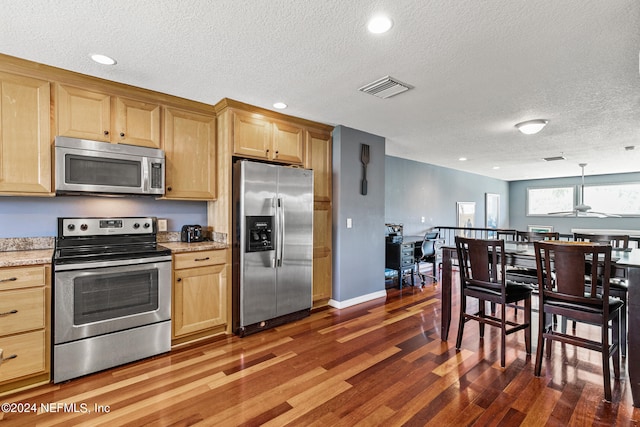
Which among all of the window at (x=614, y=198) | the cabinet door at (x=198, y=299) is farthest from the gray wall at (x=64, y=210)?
the window at (x=614, y=198)

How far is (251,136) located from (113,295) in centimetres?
193

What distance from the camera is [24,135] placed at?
2.36 meters

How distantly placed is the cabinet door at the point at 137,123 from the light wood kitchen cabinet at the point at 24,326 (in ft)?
4.08

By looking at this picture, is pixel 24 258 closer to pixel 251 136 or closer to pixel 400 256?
pixel 251 136

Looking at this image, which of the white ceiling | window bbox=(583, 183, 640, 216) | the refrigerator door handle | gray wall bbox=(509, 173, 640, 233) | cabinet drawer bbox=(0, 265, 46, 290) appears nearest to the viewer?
the white ceiling

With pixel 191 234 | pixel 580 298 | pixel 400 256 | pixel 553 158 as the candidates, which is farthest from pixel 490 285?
pixel 553 158

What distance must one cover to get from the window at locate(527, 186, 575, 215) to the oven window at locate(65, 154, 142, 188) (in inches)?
416

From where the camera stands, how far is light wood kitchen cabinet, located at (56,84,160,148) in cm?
250

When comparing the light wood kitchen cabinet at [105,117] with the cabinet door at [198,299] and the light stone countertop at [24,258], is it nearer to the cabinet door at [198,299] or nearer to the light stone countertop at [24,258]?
the light stone countertop at [24,258]

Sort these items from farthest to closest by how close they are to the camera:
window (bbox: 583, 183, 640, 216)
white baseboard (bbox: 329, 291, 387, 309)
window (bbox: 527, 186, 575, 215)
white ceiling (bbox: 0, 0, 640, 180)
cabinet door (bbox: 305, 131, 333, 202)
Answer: window (bbox: 527, 186, 575, 215)
window (bbox: 583, 183, 640, 216)
white baseboard (bbox: 329, 291, 387, 309)
cabinet door (bbox: 305, 131, 333, 202)
white ceiling (bbox: 0, 0, 640, 180)

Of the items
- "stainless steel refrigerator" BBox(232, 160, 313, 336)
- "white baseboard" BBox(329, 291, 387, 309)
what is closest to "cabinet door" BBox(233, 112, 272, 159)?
"stainless steel refrigerator" BBox(232, 160, 313, 336)

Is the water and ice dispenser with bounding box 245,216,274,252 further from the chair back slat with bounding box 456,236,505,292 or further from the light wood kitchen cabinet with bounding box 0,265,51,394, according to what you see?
the chair back slat with bounding box 456,236,505,292

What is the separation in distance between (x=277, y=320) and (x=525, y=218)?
9.38 meters

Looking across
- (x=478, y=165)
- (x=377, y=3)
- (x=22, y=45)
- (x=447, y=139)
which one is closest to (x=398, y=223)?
(x=447, y=139)
